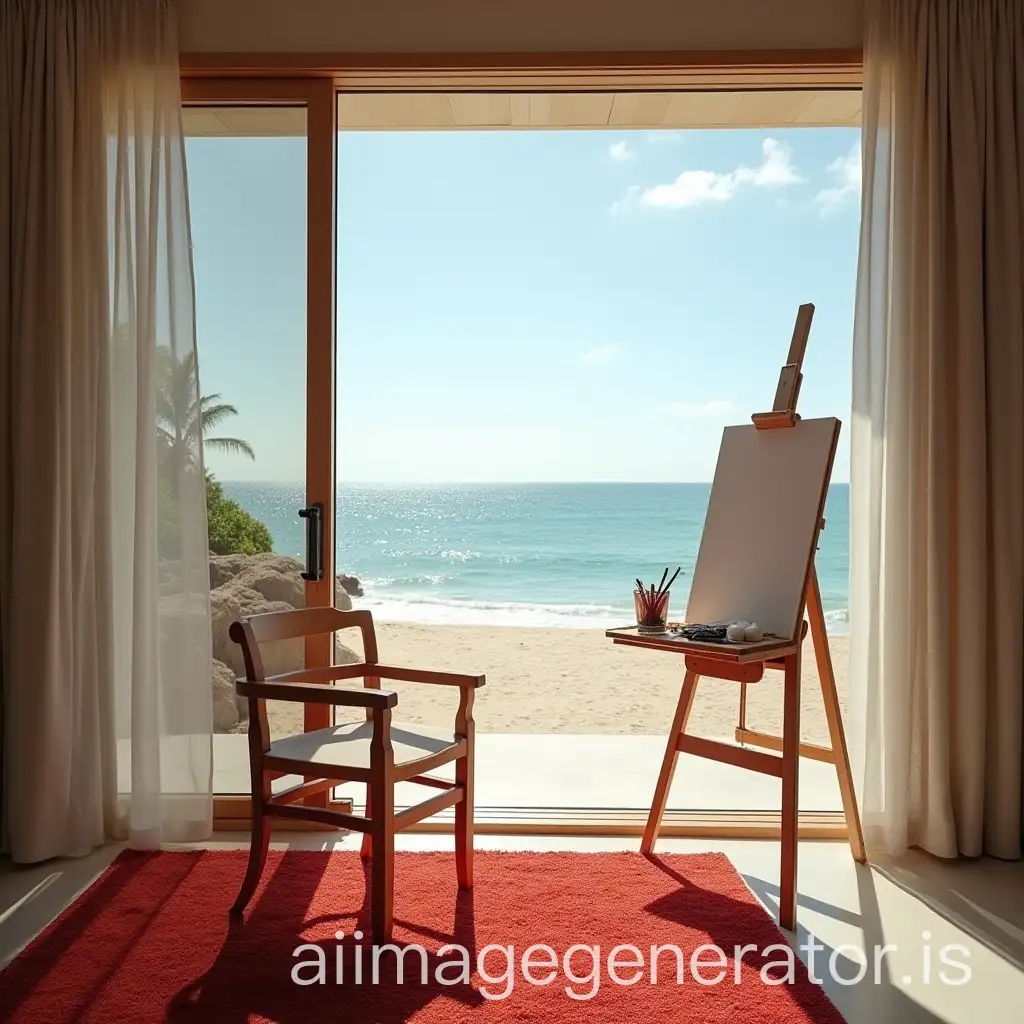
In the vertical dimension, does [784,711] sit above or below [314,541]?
below

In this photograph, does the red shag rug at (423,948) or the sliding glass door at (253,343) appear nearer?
the red shag rug at (423,948)

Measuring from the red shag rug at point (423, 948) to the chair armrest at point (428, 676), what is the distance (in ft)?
1.99

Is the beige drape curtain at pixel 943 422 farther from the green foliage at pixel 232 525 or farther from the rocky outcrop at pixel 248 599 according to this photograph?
the green foliage at pixel 232 525

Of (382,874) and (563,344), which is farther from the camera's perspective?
(563,344)

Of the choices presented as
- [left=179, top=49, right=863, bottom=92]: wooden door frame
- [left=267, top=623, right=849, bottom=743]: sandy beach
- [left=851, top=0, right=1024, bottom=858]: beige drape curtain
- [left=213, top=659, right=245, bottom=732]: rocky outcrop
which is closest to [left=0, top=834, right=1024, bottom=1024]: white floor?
[left=851, top=0, right=1024, bottom=858]: beige drape curtain

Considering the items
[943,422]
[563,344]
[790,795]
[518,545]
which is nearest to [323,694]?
[790,795]

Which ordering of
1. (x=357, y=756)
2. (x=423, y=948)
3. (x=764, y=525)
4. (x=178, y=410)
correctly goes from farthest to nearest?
(x=178, y=410)
(x=764, y=525)
(x=357, y=756)
(x=423, y=948)

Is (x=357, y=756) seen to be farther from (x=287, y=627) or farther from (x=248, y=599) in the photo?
(x=248, y=599)

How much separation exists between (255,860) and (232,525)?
4.12ft

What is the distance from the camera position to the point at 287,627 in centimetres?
279

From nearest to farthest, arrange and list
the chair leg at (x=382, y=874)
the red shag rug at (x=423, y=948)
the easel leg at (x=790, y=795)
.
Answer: the red shag rug at (x=423, y=948) → the chair leg at (x=382, y=874) → the easel leg at (x=790, y=795)

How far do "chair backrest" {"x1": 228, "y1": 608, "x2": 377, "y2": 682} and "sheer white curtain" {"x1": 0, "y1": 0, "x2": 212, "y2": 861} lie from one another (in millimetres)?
496

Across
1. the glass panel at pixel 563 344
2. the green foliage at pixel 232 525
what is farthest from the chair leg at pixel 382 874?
the glass panel at pixel 563 344

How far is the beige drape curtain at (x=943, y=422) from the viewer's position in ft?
9.87
